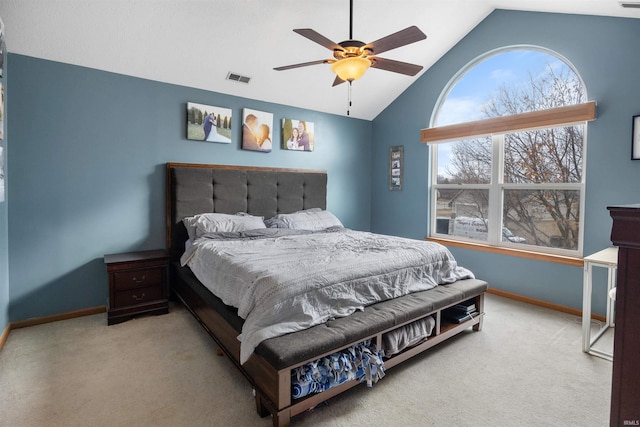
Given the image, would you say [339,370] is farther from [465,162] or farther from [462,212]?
[465,162]

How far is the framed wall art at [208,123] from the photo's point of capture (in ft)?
11.9

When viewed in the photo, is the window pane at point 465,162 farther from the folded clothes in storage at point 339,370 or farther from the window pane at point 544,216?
the folded clothes in storage at point 339,370

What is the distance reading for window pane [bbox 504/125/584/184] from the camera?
331cm

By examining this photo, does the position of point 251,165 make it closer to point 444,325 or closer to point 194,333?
point 194,333

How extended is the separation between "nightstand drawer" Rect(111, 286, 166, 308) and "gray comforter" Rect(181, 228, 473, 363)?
15.5 inches

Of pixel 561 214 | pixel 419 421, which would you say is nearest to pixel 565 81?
pixel 561 214

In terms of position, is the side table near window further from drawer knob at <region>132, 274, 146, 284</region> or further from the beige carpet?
drawer knob at <region>132, 274, 146, 284</region>

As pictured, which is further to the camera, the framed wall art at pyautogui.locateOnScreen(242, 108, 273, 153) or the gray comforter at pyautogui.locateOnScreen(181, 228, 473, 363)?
the framed wall art at pyautogui.locateOnScreen(242, 108, 273, 153)

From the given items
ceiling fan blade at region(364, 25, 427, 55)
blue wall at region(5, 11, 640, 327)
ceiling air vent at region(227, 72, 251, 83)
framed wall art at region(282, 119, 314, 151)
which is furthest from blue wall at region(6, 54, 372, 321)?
ceiling fan blade at region(364, 25, 427, 55)

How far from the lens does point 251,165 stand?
4.12 meters

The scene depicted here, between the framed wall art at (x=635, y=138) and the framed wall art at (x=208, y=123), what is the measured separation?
3.98 meters

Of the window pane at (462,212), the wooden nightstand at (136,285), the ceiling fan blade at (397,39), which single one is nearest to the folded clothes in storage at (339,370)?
the ceiling fan blade at (397,39)

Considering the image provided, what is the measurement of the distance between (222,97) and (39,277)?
2.57 m

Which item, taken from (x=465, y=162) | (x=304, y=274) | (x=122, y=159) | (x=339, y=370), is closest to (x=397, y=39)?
(x=304, y=274)
